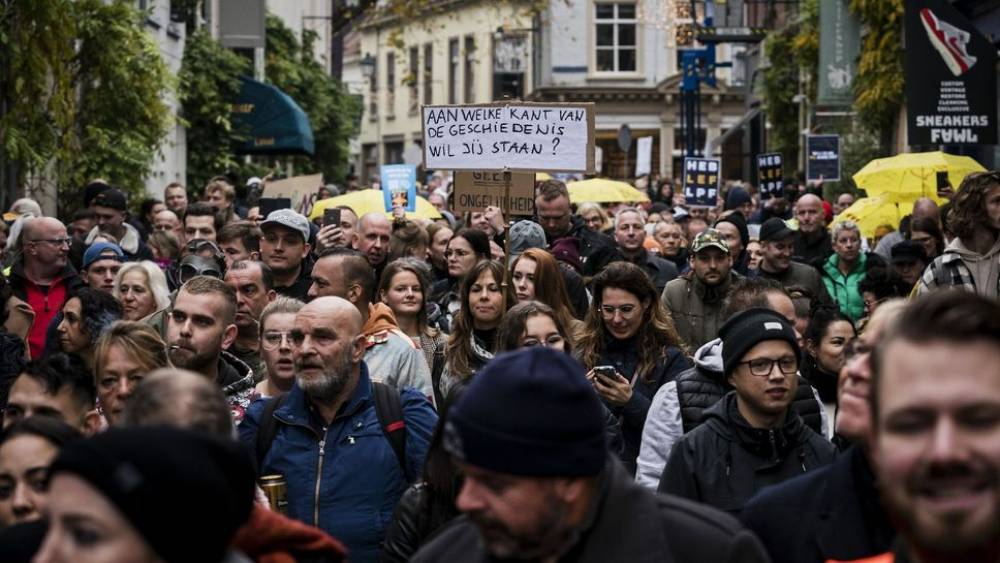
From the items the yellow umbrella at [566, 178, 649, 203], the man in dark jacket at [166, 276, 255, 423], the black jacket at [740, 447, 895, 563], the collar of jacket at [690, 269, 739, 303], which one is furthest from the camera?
the yellow umbrella at [566, 178, 649, 203]

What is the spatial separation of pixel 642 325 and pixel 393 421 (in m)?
2.65

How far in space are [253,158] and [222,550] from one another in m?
34.3

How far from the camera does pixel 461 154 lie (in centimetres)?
1241

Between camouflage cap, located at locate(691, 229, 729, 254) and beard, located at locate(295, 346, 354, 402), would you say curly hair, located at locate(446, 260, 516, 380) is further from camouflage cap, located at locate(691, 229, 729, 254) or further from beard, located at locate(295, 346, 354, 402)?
camouflage cap, located at locate(691, 229, 729, 254)

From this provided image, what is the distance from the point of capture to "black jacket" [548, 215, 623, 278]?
1423 centimetres

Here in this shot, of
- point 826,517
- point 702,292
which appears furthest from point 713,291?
point 826,517

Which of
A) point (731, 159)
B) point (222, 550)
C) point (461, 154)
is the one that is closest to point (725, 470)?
point (222, 550)

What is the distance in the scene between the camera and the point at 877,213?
19.5m

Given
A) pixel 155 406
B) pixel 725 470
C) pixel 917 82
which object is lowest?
pixel 725 470

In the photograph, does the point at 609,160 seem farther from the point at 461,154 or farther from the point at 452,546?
the point at 452,546

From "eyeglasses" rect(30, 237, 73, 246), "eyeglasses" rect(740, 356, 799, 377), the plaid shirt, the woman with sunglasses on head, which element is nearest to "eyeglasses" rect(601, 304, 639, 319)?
the woman with sunglasses on head

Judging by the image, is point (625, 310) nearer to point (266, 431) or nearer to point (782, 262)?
point (266, 431)

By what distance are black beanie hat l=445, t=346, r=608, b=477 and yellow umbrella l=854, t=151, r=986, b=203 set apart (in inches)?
634

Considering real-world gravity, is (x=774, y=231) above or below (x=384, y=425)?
above
